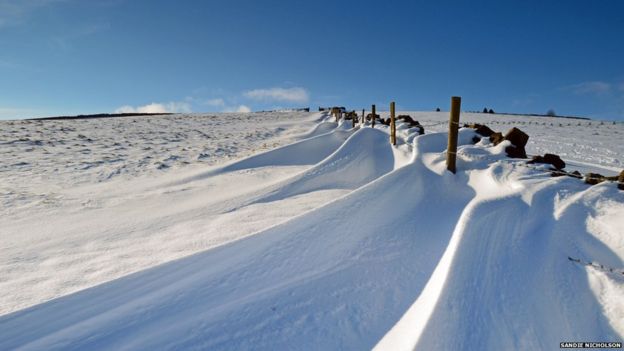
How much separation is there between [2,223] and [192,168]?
4.31 metres

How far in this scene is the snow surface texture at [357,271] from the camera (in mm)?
2176

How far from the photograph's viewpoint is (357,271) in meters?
2.88

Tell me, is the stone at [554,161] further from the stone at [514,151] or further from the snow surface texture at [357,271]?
the snow surface texture at [357,271]

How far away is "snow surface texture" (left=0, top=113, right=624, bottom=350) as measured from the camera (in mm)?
2176

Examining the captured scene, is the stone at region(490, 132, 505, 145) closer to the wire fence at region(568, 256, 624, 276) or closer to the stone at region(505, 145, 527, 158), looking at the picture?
the stone at region(505, 145, 527, 158)

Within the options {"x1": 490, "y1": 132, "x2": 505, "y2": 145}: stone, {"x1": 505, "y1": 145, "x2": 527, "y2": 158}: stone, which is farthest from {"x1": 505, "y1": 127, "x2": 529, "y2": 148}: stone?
{"x1": 490, "y1": 132, "x2": 505, "y2": 145}: stone

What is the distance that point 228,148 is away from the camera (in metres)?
12.3

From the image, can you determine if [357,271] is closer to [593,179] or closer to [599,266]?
[599,266]

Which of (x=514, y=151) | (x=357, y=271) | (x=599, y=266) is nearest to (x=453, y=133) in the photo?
(x=514, y=151)

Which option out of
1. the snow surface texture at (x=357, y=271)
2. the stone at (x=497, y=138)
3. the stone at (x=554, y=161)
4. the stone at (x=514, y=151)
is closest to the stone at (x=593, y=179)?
the snow surface texture at (x=357, y=271)

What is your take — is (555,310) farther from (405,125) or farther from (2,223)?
(405,125)

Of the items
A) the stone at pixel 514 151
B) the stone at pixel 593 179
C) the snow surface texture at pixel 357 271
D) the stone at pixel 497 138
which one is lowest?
the snow surface texture at pixel 357 271

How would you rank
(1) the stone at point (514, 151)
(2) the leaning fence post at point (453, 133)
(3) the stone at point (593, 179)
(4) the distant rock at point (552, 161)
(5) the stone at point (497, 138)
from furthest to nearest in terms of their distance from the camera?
(5) the stone at point (497, 138) → (1) the stone at point (514, 151) → (2) the leaning fence post at point (453, 133) → (4) the distant rock at point (552, 161) → (3) the stone at point (593, 179)

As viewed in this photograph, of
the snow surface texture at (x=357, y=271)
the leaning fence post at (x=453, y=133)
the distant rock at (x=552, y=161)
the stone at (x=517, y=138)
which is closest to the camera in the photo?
the snow surface texture at (x=357, y=271)
